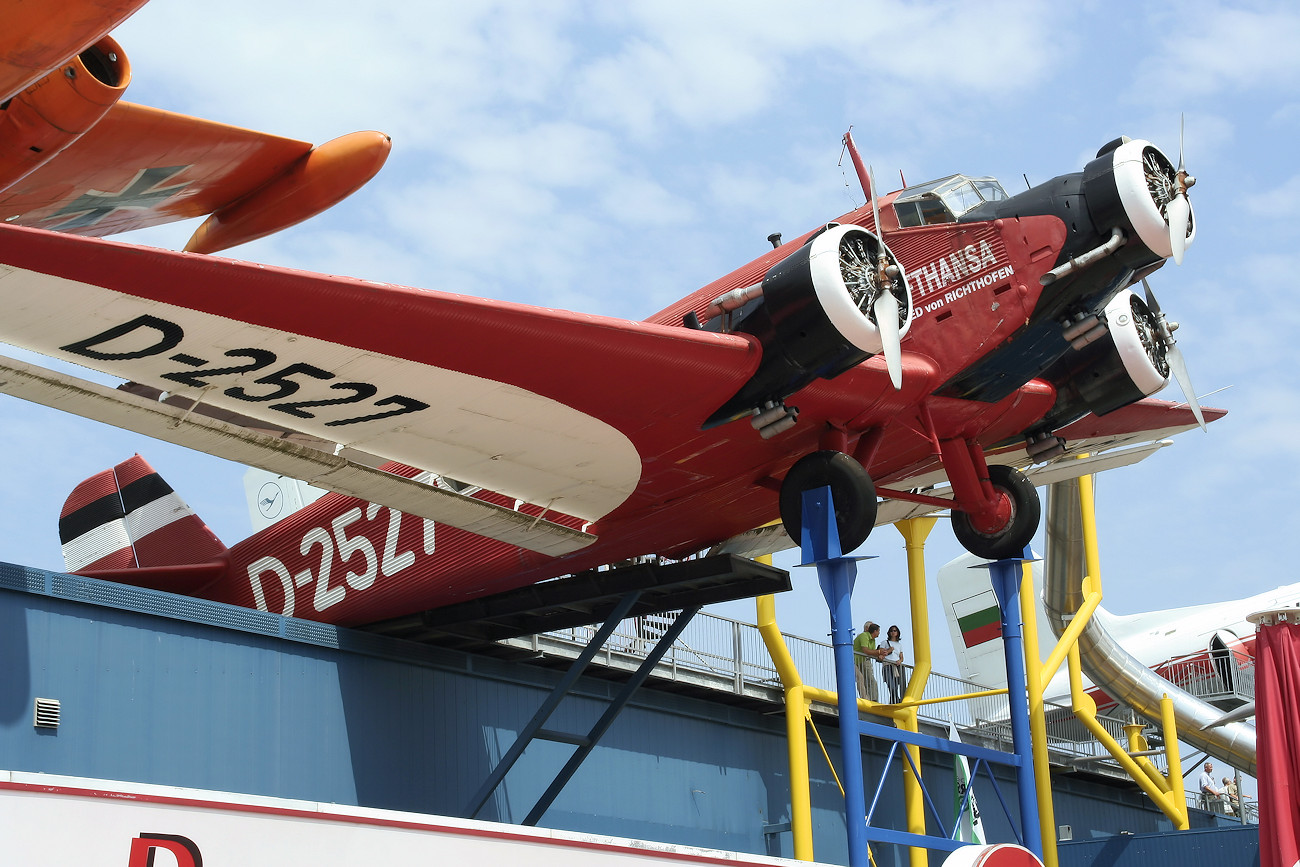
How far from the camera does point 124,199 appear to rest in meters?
14.8

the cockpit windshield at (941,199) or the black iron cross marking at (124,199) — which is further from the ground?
the black iron cross marking at (124,199)

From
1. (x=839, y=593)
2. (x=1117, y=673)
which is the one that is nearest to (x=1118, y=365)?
(x=839, y=593)

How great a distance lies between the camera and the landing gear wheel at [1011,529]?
630 inches

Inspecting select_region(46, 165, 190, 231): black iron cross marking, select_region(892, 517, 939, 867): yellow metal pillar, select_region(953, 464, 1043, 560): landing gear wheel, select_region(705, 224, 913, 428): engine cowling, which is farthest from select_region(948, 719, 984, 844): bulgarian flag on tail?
select_region(46, 165, 190, 231): black iron cross marking

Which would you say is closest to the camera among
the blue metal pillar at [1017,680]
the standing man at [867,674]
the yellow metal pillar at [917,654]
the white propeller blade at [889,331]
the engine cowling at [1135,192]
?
the white propeller blade at [889,331]

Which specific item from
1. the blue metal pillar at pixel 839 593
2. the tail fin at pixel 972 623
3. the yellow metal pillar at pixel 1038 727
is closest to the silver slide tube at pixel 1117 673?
the yellow metal pillar at pixel 1038 727

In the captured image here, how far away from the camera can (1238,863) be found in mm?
19562

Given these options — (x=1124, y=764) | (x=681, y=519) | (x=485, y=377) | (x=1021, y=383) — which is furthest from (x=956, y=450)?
(x=1124, y=764)

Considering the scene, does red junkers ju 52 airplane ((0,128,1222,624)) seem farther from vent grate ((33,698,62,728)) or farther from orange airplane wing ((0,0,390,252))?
vent grate ((33,698,62,728))

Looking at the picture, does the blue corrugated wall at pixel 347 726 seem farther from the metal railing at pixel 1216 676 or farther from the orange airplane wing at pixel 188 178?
the metal railing at pixel 1216 676

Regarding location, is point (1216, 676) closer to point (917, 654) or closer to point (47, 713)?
point (917, 654)

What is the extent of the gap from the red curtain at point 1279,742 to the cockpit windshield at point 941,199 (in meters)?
5.27

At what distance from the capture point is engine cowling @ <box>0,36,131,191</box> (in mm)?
9445

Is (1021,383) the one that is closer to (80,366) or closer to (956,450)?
(956,450)
